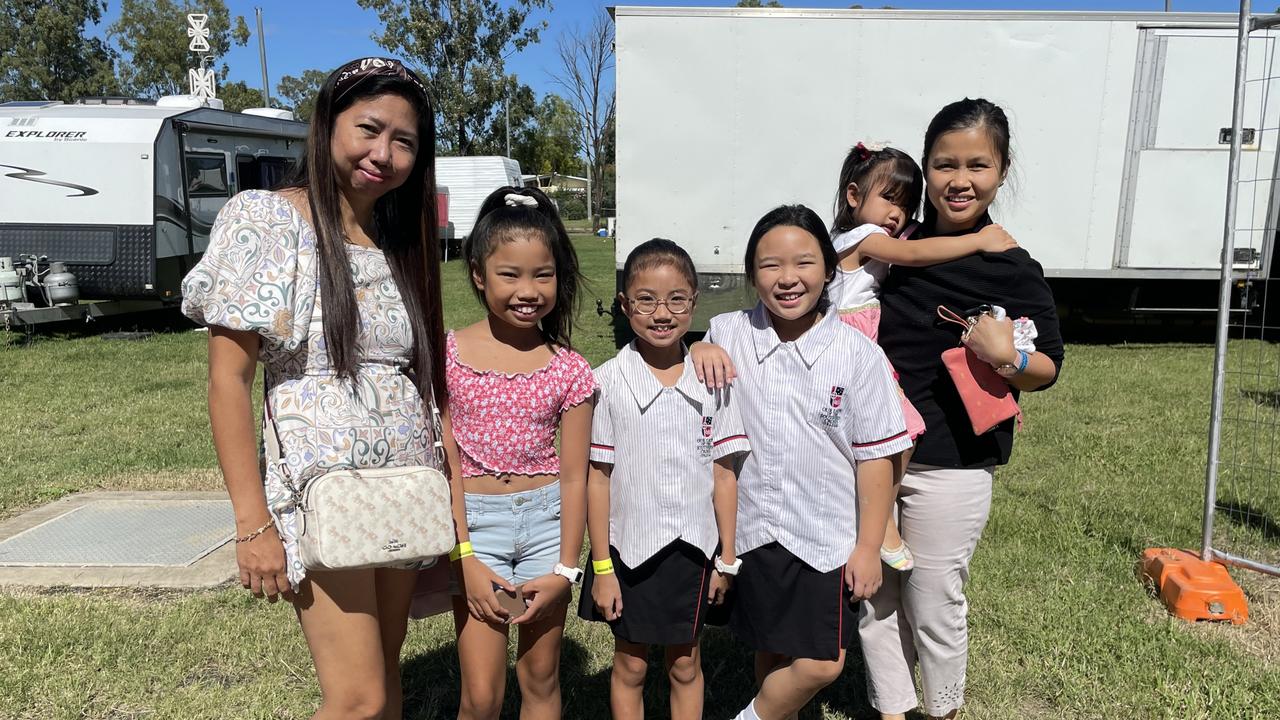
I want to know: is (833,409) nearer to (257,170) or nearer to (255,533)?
(255,533)

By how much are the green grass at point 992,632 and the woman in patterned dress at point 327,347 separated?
125cm

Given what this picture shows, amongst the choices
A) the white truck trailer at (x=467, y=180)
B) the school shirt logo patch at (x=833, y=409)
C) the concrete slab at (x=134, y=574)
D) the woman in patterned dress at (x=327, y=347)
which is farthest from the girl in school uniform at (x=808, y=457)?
the white truck trailer at (x=467, y=180)

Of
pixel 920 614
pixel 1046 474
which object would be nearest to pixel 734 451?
pixel 920 614

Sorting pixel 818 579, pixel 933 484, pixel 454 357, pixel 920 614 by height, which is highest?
pixel 454 357

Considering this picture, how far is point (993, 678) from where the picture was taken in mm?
3045

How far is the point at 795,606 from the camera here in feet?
7.22

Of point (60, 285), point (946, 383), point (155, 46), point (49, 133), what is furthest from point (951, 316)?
point (155, 46)

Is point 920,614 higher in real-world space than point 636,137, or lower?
lower

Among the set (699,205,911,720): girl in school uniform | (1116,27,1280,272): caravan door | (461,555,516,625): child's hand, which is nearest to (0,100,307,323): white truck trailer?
(461,555,516,625): child's hand

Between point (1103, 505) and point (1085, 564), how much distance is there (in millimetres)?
908

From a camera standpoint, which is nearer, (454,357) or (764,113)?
(454,357)

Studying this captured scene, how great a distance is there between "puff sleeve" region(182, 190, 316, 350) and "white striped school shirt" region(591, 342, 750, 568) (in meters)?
0.79

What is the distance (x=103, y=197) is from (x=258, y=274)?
33.2ft

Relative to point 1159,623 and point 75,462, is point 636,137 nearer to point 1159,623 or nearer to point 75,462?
point 75,462
